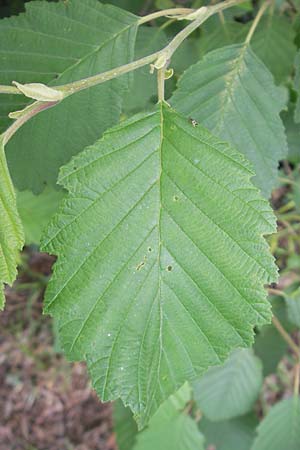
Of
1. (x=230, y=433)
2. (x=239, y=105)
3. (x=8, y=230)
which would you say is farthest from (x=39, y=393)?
(x=8, y=230)

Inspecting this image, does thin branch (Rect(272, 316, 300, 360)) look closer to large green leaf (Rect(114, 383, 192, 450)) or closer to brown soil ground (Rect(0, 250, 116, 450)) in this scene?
large green leaf (Rect(114, 383, 192, 450))

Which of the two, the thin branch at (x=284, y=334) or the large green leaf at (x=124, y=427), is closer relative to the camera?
the thin branch at (x=284, y=334)

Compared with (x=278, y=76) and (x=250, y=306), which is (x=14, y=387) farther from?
(x=250, y=306)

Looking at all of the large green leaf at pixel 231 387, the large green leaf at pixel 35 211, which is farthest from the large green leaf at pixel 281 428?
the large green leaf at pixel 35 211

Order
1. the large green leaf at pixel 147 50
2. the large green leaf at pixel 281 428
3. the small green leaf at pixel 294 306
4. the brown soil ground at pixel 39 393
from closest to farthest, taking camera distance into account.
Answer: the large green leaf at pixel 147 50 < the small green leaf at pixel 294 306 < the large green leaf at pixel 281 428 < the brown soil ground at pixel 39 393

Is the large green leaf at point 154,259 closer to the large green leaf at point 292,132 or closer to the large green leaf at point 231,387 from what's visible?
the large green leaf at point 292,132

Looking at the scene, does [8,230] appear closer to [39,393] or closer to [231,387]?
[231,387]

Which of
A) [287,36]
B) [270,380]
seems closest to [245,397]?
[270,380]
